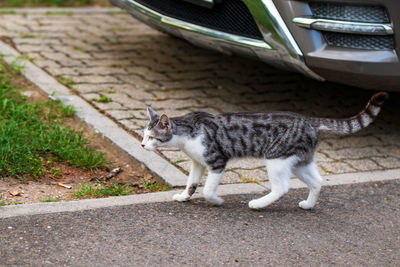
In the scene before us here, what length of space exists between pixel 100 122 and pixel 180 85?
4.42 ft

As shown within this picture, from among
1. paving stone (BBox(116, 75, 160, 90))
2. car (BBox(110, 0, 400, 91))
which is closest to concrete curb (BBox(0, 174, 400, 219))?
car (BBox(110, 0, 400, 91))

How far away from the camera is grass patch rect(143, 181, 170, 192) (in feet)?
14.7

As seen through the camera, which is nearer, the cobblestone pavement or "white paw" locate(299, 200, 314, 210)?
"white paw" locate(299, 200, 314, 210)

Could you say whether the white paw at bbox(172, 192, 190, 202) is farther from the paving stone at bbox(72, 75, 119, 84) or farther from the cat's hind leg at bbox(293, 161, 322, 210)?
the paving stone at bbox(72, 75, 119, 84)

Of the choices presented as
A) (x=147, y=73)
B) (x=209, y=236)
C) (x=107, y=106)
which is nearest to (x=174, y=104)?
(x=107, y=106)

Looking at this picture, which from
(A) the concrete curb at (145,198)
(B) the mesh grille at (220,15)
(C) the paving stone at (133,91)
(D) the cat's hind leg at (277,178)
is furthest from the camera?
(C) the paving stone at (133,91)

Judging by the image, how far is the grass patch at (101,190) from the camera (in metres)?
4.29

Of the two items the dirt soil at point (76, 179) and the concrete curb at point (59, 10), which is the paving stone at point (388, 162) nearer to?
the dirt soil at point (76, 179)

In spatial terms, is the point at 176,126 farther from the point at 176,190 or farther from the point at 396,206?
the point at 396,206

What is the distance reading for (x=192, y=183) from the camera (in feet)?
13.9

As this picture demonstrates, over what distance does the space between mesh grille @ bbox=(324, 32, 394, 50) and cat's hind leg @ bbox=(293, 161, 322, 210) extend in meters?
1.10

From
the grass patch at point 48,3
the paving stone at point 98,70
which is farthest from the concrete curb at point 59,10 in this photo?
the paving stone at point 98,70

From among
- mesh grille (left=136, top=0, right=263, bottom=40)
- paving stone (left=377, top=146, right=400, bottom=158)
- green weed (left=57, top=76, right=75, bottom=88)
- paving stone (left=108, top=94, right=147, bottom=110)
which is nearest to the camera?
mesh grille (left=136, top=0, right=263, bottom=40)

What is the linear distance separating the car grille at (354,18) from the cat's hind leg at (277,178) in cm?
122
